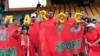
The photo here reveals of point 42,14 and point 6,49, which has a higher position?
point 42,14

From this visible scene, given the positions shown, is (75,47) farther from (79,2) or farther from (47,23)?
(79,2)

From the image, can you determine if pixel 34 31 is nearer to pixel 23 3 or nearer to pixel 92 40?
pixel 92 40

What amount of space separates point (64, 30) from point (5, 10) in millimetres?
17895

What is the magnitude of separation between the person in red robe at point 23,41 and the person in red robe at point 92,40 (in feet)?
4.97

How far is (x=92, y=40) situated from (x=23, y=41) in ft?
5.72

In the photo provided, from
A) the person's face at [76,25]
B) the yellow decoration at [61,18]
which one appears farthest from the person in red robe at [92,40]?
the yellow decoration at [61,18]

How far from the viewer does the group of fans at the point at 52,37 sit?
1138cm

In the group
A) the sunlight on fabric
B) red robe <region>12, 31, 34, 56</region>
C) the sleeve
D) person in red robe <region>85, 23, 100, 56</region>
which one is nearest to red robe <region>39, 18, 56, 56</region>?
red robe <region>12, 31, 34, 56</region>

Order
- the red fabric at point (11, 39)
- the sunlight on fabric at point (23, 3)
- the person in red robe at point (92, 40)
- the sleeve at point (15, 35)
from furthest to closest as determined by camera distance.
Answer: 1. the sunlight on fabric at point (23, 3)
2. the red fabric at point (11, 39)
3. the sleeve at point (15, 35)
4. the person in red robe at point (92, 40)

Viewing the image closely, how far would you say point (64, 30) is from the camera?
11.5m

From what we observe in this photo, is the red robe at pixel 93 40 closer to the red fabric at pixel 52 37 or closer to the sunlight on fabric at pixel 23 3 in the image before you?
the red fabric at pixel 52 37

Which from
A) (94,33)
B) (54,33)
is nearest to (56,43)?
(54,33)

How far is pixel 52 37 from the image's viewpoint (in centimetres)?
1155

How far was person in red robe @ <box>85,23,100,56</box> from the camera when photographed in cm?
1102
